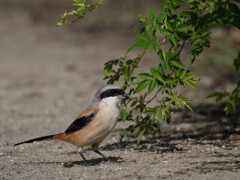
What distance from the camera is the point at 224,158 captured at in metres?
5.77

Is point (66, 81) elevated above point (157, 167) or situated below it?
above

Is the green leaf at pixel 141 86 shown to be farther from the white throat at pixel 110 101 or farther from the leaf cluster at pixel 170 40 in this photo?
the white throat at pixel 110 101

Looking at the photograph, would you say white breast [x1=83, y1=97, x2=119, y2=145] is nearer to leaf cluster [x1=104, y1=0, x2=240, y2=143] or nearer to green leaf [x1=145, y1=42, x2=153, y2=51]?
leaf cluster [x1=104, y1=0, x2=240, y2=143]

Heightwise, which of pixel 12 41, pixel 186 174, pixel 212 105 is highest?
pixel 12 41

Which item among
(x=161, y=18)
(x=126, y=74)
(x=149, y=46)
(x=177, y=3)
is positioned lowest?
(x=126, y=74)

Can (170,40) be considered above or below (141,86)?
above

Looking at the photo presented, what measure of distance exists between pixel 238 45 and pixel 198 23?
7.52 metres

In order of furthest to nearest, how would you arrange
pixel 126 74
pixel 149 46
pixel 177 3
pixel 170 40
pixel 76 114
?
1. pixel 76 114
2. pixel 126 74
3. pixel 170 40
4. pixel 177 3
5. pixel 149 46

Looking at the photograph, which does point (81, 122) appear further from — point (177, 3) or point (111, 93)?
point (177, 3)

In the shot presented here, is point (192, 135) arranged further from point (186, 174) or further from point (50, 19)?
point (50, 19)

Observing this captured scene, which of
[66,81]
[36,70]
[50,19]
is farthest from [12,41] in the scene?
[66,81]

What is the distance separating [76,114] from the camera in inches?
384

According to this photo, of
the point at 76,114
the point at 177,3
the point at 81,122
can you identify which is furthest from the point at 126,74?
the point at 76,114

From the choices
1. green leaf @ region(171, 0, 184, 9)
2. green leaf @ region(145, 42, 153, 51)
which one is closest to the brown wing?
green leaf @ region(145, 42, 153, 51)
